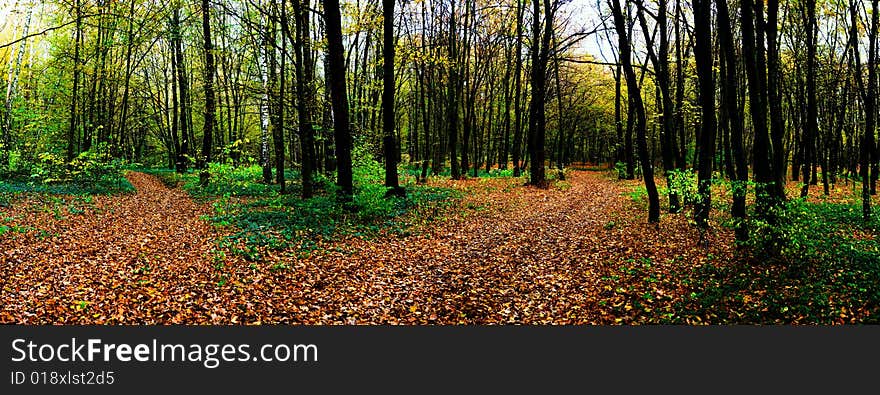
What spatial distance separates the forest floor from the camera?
6.32 meters

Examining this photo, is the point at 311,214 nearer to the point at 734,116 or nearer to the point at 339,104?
the point at 339,104

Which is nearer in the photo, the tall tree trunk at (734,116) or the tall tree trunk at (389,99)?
the tall tree trunk at (734,116)

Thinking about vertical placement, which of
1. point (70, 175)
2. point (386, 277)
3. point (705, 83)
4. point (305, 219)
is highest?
point (705, 83)

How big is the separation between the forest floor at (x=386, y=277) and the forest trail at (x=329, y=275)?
3 cm

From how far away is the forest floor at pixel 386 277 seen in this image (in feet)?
20.7

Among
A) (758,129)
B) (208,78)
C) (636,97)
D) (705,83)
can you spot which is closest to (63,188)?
(208,78)

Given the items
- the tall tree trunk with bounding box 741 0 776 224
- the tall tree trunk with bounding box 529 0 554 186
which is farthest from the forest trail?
the tall tree trunk with bounding box 529 0 554 186

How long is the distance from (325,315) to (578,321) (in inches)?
137

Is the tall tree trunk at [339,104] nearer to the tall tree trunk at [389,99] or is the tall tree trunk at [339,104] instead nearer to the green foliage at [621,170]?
the tall tree trunk at [389,99]

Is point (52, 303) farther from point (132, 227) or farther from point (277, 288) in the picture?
point (132, 227)

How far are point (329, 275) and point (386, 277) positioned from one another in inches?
38.6

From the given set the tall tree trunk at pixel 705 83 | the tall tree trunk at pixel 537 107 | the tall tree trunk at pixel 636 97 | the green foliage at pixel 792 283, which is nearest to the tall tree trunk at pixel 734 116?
the green foliage at pixel 792 283

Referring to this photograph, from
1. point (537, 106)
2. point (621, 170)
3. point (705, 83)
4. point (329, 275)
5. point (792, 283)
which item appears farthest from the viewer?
point (621, 170)

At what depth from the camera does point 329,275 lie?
8125 mm
